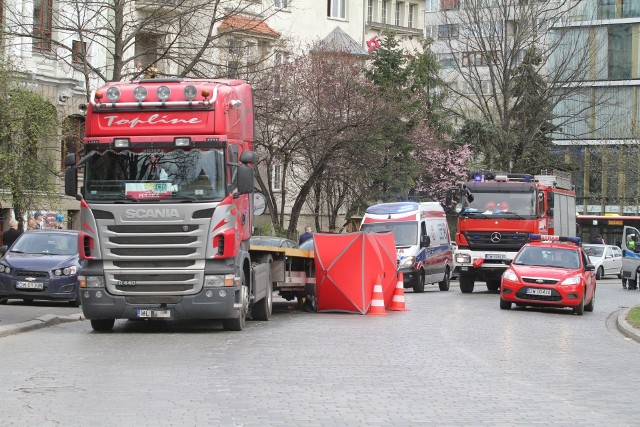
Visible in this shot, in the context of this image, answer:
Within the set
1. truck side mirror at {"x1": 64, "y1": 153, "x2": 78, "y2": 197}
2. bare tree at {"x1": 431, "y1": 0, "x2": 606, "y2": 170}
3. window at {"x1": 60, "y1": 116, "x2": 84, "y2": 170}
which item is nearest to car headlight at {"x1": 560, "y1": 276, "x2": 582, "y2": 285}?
truck side mirror at {"x1": 64, "y1": 153, "x2": 78, "y2": 197}

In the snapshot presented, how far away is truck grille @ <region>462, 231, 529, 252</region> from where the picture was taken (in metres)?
32.8

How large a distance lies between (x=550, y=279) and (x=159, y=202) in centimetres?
1124

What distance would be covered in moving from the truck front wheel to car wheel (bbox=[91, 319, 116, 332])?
56.6 ft

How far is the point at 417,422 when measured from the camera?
9445mm

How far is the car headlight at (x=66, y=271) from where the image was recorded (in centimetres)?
2334

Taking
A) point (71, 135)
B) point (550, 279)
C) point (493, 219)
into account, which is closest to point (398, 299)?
point (550, 279)

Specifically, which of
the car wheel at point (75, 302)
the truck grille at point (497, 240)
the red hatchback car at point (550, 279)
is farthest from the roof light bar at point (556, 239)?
the car wheel at point (75, 302)

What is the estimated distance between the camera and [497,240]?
3291 centimetres

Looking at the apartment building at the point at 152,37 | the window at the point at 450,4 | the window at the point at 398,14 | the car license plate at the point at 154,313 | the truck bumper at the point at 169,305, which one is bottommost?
the car license plate at the point at 154,313

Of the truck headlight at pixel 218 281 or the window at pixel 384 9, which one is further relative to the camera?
the window at pixel 384 9

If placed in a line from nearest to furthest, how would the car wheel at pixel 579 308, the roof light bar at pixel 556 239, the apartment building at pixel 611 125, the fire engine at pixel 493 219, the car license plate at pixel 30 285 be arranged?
the car license plate at pixel 30 285 → the car wheel at pixel 579 308 → the roof light bar at pixel 556 239 → the fire engine at pixel 493 219 → the apartment building at pixel 611 125

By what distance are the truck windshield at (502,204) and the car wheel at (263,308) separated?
13.7m

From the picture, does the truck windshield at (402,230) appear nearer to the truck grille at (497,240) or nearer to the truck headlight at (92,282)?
the truck grille at (497,240)

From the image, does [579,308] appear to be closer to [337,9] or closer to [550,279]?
[550,279]
